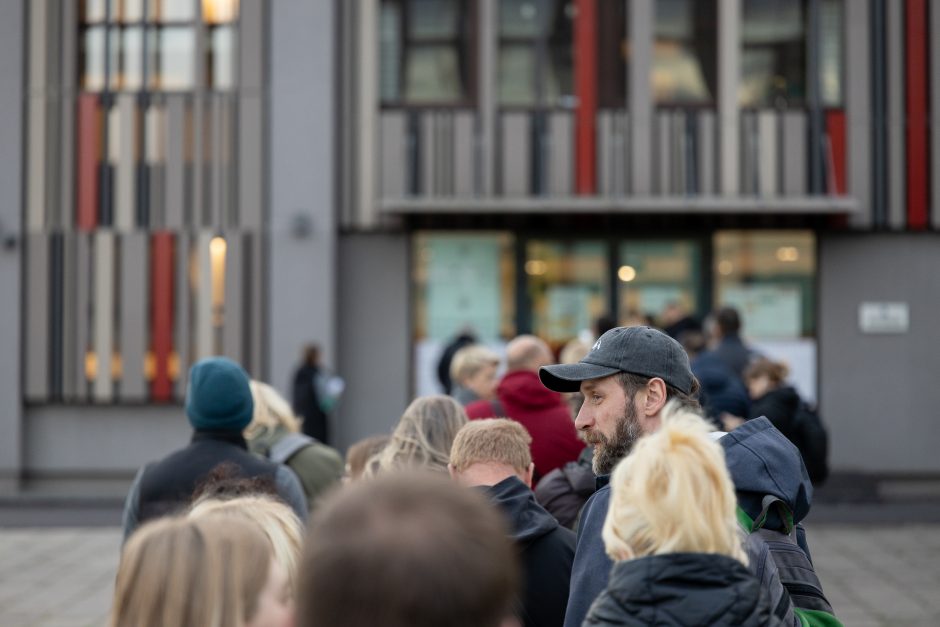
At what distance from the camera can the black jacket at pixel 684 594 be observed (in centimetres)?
243

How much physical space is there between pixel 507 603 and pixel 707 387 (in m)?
7.74

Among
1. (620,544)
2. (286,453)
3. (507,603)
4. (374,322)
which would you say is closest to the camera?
(507,603)

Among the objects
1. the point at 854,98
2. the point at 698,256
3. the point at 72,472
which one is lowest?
the point at 72,472

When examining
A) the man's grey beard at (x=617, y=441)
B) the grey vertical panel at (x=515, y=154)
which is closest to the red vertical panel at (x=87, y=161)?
the grey vertical panel at (x=515, y=154)

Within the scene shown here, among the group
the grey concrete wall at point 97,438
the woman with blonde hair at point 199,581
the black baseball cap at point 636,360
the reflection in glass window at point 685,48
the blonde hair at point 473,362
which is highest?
the reflection in glass window at point 685,48

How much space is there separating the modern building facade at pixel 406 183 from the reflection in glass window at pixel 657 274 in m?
0.11

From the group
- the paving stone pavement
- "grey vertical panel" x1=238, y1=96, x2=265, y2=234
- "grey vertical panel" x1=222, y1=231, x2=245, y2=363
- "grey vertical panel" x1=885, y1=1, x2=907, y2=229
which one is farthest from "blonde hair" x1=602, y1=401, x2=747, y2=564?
"grey vertical panel" x1=885, y1=1, x2=907, y2=229

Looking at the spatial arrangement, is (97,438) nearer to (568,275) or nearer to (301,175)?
(301,175)

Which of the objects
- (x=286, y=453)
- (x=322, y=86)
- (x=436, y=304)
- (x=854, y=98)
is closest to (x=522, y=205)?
(x=436, y=304)

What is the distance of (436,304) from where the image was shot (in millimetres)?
16453

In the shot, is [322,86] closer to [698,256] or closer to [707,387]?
[698,256]

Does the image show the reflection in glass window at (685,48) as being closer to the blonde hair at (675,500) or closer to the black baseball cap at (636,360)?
the black baseball cap at (636,360)

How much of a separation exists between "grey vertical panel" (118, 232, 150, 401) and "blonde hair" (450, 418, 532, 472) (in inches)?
493

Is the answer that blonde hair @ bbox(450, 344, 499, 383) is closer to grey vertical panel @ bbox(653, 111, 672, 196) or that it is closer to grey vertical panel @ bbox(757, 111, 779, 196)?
grey vertical panel @ bbox(653, 111, 672, 196)
